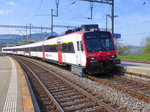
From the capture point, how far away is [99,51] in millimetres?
11516

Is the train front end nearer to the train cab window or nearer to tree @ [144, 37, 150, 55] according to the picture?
the train cab window

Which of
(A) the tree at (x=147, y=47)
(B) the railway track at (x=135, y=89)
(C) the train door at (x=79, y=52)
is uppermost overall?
(A) the tree at (x=147, y=47)

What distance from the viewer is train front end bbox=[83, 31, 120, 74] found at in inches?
444

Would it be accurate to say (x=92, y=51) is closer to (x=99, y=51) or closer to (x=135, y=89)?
(x=99, y=51)

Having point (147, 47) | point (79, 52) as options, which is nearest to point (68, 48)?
point (79, 52)

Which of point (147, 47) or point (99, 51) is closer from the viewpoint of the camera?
point (99, 51)

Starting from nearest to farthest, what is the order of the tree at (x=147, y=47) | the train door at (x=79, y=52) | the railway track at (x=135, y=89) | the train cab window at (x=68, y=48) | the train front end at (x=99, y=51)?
the railway track at (x=135, y=89) → the train front end at (x=99, y=51) → the train door at (x=79, y=52) → the train cab window at (x=68, y=48) → the tree at (x=147, y=47)

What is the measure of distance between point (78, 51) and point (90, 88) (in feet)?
13.1

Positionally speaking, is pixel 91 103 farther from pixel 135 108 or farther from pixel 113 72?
pixel 113 72

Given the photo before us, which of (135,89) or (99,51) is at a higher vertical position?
(99,51)

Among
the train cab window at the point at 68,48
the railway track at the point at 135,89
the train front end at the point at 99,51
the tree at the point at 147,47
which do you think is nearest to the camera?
the railway track at the point at 135,89

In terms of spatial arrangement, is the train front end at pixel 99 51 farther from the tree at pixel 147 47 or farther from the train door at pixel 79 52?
the tree at pixel 147 47

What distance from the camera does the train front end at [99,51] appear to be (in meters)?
11.3

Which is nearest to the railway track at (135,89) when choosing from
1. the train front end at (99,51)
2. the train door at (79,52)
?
the train front end at (99,51)
